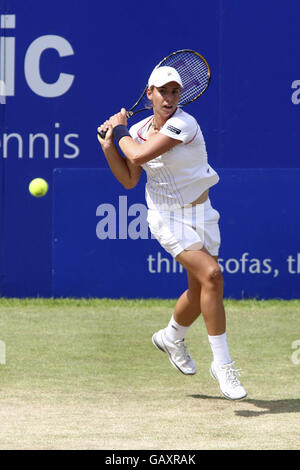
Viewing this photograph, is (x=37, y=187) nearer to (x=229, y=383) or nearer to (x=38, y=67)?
(x=38, y=67)

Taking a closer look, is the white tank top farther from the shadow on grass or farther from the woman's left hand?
the shadow on grass

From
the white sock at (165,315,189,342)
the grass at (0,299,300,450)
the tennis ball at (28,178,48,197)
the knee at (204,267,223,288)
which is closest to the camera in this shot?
the grass at (0,299,300,450)

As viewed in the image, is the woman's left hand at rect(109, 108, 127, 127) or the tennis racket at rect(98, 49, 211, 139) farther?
the tennis racket at rect(98, 49, 211, 139)

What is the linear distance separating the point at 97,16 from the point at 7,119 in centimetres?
107

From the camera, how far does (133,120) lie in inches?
303

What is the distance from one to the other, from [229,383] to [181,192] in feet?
3.14

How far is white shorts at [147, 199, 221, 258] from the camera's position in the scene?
4.79 metres

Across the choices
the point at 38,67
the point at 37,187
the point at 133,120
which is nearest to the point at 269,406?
the point at 37,187

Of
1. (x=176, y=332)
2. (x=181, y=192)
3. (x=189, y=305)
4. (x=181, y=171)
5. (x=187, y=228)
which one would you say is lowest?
(x=176, y=332)

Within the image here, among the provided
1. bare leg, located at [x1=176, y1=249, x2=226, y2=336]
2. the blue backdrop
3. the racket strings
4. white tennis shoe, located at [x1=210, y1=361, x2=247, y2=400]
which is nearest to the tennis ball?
the blue backdrop

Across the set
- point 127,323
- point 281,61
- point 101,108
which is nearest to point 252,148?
point 281,61

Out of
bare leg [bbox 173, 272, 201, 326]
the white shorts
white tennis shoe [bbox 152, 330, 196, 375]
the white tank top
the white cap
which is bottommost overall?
white tennis shoe [bbox 152, 330, 196, 375]
